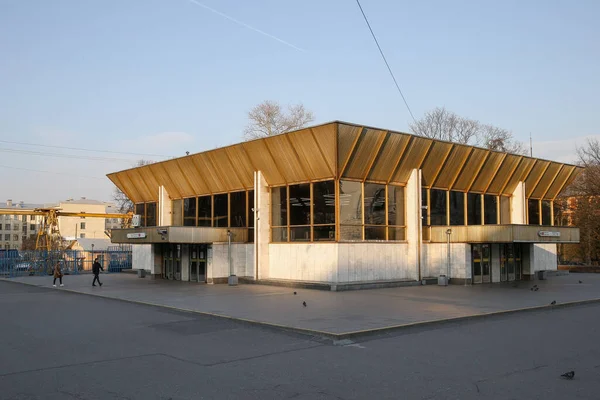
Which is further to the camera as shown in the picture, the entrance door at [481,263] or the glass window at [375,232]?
the entrance door at [481,263]

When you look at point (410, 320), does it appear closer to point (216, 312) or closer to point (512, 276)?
point (216, 312)

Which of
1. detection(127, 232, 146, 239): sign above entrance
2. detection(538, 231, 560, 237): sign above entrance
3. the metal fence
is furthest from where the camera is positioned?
the metal fence

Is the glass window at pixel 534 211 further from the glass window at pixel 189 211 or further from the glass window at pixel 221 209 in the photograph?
the glass window at pixel 189 211

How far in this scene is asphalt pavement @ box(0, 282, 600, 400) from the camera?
8117mm

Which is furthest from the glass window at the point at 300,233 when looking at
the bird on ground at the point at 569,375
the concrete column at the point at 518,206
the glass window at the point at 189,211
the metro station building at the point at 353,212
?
the bird on ground at the point at 569,375

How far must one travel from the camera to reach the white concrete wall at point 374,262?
25.3m

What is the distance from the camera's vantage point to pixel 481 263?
30016 millimetres

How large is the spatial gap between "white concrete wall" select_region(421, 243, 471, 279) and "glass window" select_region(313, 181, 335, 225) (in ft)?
20.3

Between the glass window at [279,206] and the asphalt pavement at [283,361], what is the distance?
12.5 m

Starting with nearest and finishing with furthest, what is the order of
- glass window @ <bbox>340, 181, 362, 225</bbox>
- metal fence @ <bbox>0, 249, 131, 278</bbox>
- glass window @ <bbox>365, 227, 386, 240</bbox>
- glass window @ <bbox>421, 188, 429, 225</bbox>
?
glass window @ <bbox>340, 181, 362, 225</bbox> → glass window @ <bbox>365, 227, 386, 240</bbox> → glass window @ <bbox>421, 188, 429, 225</bbox> → metal fence @ <bbox>0, 249, 131, 278</bbox>

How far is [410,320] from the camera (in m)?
14.9

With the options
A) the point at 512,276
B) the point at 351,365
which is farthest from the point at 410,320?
the point at 512,276

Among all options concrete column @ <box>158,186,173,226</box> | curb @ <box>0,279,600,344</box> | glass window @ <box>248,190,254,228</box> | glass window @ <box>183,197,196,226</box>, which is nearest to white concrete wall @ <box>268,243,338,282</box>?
glass window @ <box>248,190,254,228</box>

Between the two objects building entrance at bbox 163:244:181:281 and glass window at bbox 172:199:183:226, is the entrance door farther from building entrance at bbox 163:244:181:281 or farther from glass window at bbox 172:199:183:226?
glass window at bbox 172:199:183:226
